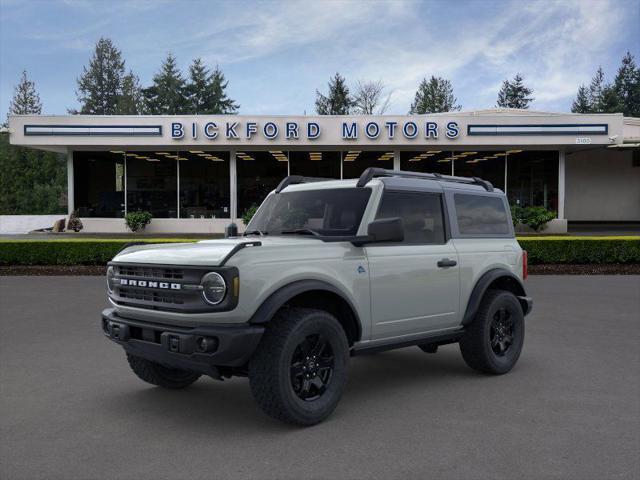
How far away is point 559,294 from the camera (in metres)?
11.9

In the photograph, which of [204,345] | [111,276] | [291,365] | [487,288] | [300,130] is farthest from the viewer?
[300,130]

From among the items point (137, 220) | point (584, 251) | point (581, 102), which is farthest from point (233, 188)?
point (581, 102)

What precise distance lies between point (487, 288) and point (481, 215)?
0.78 m

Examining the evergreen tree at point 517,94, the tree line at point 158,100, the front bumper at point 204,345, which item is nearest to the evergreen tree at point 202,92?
the tree line at point 158,100

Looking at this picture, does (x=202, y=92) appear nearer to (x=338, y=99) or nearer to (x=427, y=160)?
(x=338, y=99)

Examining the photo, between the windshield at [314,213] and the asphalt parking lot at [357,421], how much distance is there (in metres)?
1.51

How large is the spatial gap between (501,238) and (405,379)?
6.14 ft

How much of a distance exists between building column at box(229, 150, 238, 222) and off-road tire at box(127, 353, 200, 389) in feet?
74.2

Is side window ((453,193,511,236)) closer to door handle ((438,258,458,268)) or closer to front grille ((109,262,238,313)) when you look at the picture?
door handle ((438,258,458,268))

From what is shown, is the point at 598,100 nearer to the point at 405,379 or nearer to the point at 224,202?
the point at 224,202

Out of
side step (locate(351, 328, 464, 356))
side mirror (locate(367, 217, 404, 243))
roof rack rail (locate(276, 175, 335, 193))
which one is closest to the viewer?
side mirror (locate(367, 217, 404, 243))

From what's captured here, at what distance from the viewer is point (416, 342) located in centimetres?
551

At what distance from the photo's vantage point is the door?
5164 mm

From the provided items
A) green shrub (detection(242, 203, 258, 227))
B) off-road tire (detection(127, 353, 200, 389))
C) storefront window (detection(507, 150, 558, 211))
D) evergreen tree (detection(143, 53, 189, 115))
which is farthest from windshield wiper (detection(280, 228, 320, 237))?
evergreen tree (detection(143, 53, 189, 115))
